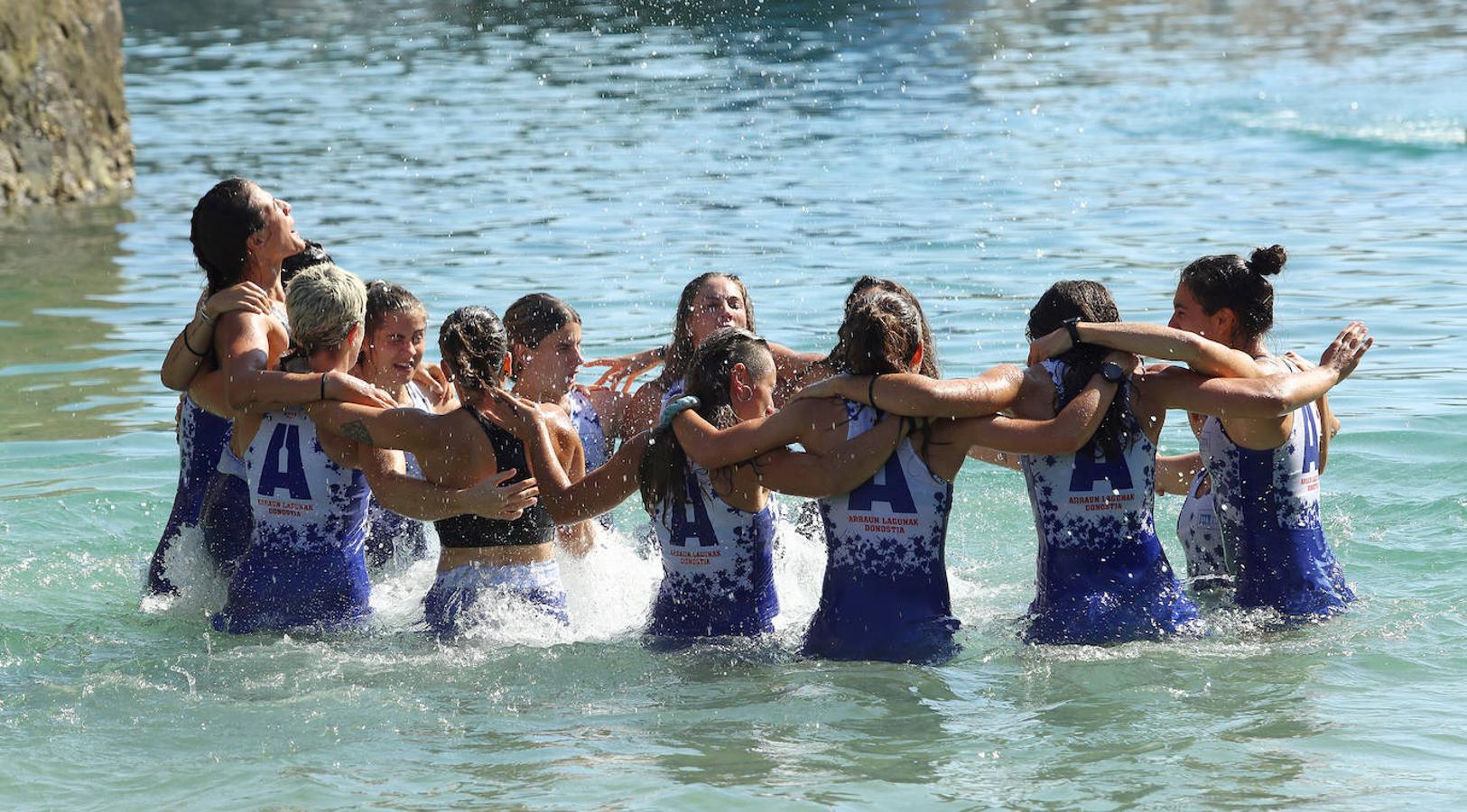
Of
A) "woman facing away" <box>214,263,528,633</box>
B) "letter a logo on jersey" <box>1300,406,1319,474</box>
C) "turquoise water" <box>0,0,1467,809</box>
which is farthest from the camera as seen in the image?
"letter a logo on jersey" <box>1300,406,1319,474</box>

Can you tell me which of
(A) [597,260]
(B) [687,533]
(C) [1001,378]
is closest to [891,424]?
(C) [1001,378]

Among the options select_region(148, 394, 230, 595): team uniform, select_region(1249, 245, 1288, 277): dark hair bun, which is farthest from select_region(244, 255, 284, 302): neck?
select_region(1249, 245, 1288, 277): dark hair bun

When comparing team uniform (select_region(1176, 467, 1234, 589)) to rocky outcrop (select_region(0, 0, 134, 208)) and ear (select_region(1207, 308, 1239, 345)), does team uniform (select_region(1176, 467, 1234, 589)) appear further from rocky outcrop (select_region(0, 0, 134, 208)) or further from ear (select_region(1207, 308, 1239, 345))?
rocky outcrop (select_region(0, 0, 134, 208))

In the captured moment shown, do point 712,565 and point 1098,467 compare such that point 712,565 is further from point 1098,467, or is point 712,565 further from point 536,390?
point 1098,467

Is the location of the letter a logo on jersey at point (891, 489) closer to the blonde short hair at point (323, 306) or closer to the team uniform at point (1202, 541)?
the team uniform at point (1202, 541)

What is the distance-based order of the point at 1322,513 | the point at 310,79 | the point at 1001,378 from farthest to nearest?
the point at 310,79, the point at 1322,513, the point at 1001,378

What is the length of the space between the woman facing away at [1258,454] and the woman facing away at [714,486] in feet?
3.02

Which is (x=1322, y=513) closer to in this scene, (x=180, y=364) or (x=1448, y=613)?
(x=1448, y=613)

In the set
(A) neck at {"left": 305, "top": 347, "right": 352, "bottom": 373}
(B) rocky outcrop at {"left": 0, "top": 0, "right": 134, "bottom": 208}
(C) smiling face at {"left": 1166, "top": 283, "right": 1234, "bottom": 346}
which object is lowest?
(A) neck at {"left": 305, "top": 347, "right": 352, "bottom": 373}

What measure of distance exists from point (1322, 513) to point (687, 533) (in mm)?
3837

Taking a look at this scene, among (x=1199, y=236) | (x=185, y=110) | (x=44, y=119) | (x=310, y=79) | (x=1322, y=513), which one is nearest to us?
(x=1322, y=513)

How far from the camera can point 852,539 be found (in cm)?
602

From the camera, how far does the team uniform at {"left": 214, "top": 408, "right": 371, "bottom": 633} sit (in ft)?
21.3

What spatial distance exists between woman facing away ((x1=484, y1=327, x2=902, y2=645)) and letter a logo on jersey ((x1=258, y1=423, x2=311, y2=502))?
0.93 m
